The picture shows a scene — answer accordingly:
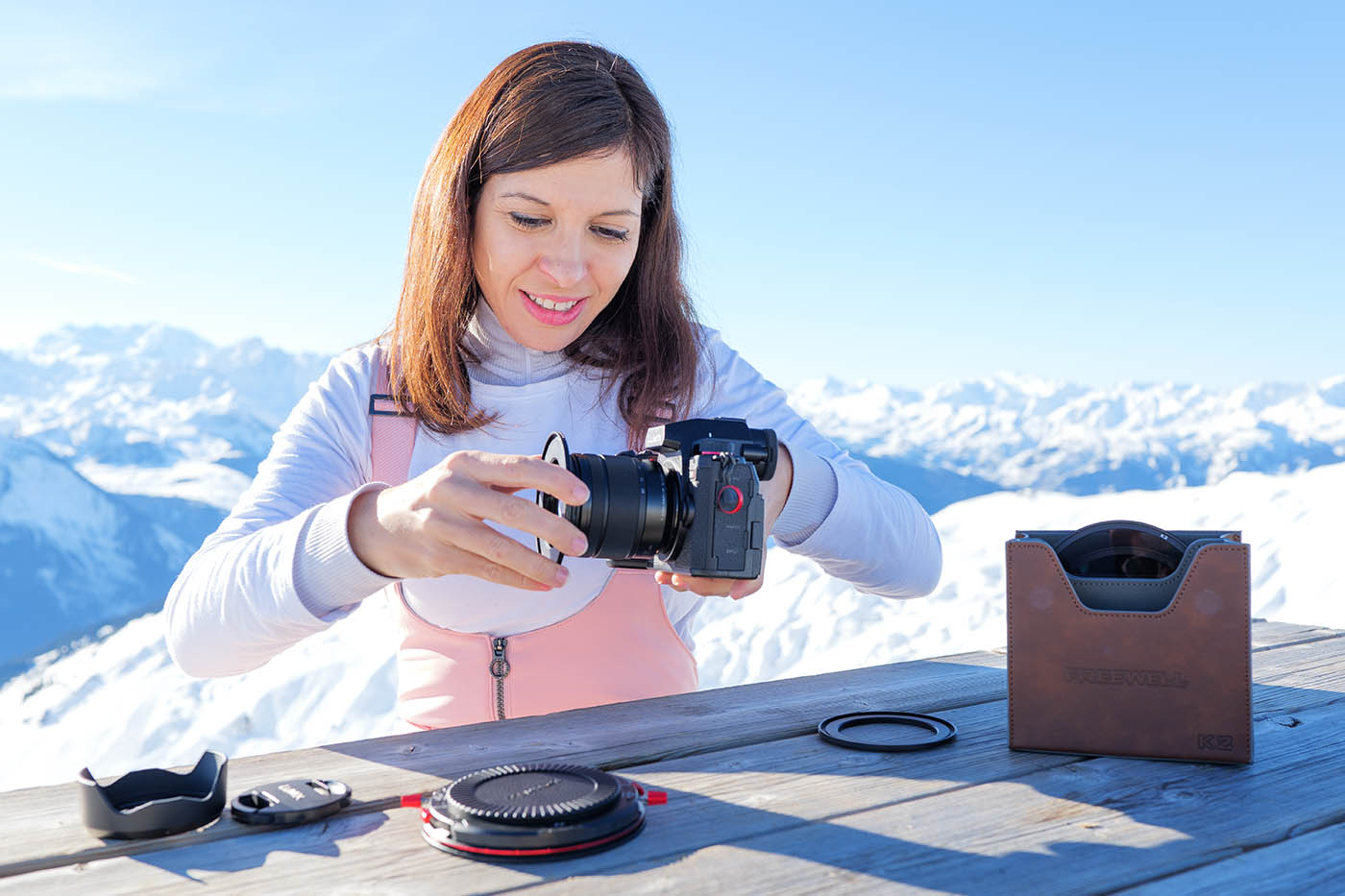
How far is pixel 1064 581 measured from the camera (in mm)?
1142

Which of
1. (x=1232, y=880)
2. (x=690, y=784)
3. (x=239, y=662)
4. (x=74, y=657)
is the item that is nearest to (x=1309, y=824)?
(x=1232, y=880)

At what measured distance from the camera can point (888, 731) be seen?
4.25ft

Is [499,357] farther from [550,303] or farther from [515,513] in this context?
[515,513]

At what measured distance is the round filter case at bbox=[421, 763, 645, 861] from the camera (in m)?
0.86

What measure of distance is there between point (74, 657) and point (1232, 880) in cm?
8703

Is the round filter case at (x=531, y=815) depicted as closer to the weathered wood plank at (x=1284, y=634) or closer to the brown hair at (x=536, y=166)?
the brown hair at (x=536, y=166)

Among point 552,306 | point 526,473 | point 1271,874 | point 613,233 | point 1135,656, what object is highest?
point 613,233

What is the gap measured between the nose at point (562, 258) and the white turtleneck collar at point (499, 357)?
0.23 m

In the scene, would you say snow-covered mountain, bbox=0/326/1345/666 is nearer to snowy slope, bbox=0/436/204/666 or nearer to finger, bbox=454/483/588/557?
snowy slope, bbox=0/436/204/666

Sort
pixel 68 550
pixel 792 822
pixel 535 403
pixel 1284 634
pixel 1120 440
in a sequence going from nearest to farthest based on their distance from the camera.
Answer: pixel 792 822 → pixel 535 403 → pixel 1284 634 → pixel 68 550 → pixel 1120 440

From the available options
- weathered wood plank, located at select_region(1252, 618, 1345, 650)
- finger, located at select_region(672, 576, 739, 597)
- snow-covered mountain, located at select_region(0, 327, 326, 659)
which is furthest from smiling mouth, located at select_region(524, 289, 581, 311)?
snow-covered mountain, located at select_region(0, 327, 326, 659)

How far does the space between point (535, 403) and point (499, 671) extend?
19.6 inches

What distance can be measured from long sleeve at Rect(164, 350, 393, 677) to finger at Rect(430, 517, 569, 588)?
17cm

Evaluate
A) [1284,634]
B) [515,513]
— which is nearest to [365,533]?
[515,513]
